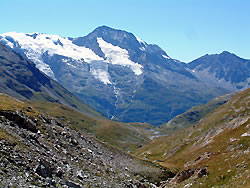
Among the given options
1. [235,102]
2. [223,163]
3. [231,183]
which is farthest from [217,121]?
[231,183]

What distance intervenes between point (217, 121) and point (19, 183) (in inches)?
5806

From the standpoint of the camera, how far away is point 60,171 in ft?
118

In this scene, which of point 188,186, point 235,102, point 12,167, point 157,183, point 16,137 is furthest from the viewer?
point 235,102

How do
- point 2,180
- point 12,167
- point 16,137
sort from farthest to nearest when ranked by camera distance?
1. point 16,137
2. point 12,167
3. point 2,180

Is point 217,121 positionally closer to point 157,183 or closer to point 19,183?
point 157,183

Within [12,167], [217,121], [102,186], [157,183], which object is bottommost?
[157,183]

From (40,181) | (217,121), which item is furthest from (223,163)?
(217,121)

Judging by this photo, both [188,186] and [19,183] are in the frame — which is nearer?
[19,183]

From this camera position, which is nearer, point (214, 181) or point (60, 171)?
point (60, 171)

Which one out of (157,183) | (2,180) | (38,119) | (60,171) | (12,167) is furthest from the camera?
(157,183)

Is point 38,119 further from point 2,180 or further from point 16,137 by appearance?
point 2,180

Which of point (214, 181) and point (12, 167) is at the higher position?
point (214, 181)

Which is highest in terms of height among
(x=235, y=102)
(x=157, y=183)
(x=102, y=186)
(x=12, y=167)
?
(x=235, y=102)

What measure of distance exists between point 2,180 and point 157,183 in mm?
54380
